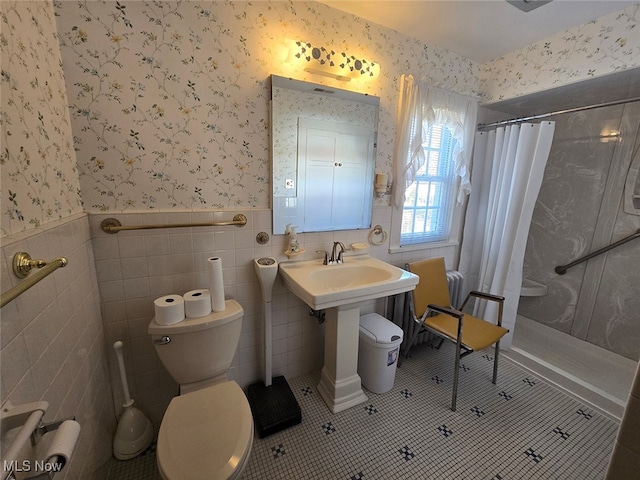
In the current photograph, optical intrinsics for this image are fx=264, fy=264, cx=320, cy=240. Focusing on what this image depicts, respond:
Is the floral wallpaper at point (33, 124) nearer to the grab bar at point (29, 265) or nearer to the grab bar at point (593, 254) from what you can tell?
the grab bar at point (29, 265)

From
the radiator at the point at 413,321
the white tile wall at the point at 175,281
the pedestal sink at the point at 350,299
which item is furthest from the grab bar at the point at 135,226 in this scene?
the radiator at the point at 413,321

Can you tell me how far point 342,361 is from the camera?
164 cm

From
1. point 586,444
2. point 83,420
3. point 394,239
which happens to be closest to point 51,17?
point 83,420

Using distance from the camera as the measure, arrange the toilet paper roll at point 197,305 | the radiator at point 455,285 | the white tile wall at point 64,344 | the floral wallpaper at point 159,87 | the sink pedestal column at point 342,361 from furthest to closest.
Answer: the radiator at point 455,285 → the sink pedestal column at point 342,361 → the toilet paper roll at point 197,305 → the floral wallpaper at point 159,87 → the white tile wall at point 64,344

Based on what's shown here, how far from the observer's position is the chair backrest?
198 cm

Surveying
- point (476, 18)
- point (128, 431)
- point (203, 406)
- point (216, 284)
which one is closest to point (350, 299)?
point (216, 284)

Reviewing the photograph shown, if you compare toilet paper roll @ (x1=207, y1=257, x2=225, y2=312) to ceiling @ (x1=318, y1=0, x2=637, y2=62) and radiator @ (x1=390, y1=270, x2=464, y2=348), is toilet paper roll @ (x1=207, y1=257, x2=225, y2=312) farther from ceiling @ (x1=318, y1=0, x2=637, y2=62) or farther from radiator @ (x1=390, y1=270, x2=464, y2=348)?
ceiling @ (x1=318, y1=0, x2=637, y2=62)

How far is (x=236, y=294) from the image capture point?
62.3 inches

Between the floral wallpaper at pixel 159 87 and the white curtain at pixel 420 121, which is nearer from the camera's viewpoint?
the floral wallpaper at pixel 159 87

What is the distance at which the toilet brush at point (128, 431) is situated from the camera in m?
1.32

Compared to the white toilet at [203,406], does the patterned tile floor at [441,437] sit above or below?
below

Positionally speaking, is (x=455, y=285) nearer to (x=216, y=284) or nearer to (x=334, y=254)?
(x=334, y=254)

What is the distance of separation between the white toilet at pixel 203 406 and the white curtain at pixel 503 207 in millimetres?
2094

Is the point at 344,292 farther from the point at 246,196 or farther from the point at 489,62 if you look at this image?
the point at 489,62
